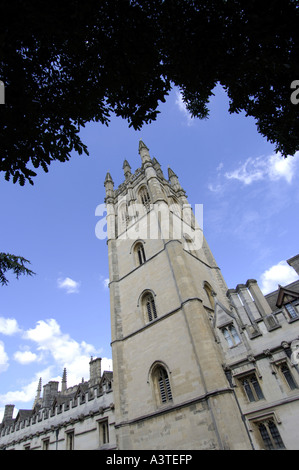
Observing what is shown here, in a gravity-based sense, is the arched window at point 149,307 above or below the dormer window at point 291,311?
above

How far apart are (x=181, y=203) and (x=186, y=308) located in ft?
44.5

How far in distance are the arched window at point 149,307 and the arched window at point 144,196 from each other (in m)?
8.16

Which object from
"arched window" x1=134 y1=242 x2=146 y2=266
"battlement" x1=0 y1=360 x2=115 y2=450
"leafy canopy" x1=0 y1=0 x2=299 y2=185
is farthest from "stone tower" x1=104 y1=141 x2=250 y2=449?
"leafy canopy" x1=0 y1=0 x2=299 y2=185

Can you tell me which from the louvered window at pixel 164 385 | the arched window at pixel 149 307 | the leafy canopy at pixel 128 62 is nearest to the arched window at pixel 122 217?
the arched window at pixel 149 307

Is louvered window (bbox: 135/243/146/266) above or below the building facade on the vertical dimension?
above

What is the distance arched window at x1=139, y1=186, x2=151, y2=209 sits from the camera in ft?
76.9

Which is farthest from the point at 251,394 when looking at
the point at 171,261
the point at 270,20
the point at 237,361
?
the point at 270,20

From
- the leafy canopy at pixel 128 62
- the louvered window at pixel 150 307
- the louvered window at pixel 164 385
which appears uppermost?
the louvered window at pixel 150 307

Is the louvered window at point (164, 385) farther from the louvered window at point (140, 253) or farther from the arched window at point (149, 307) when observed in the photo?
the louvered window at point (140, 253)

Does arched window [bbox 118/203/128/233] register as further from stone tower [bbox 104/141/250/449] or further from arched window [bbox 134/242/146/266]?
arched window [bbox 134/242/146/266]

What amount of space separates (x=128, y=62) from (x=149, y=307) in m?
14.1

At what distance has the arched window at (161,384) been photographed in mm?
13727

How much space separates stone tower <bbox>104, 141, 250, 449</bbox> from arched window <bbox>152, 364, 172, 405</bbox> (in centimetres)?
5

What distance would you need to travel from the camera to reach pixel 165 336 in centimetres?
1488
